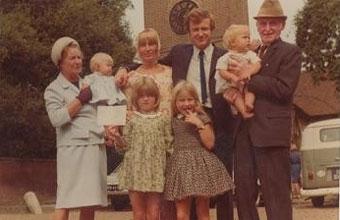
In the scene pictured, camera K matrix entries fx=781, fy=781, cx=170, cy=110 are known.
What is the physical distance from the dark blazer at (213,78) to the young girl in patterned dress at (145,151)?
150mm

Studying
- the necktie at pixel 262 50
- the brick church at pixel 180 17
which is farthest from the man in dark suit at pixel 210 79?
the brick church at pixel 180 17

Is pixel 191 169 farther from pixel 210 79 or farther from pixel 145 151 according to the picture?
pixel 210 79

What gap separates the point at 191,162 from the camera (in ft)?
9.89

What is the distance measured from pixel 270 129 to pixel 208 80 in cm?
40

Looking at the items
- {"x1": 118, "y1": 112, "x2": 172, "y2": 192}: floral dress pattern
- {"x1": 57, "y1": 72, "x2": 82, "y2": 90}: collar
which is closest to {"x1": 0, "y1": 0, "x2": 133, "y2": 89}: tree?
{"x1": 57, "y1": 72, "x2": 82, "y2": 90}: collar

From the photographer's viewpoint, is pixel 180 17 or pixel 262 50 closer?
pixel 262 50

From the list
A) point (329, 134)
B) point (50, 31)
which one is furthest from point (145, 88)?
point (50, 31)

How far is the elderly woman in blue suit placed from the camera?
3.16 m

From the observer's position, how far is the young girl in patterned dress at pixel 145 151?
3016 millimetres

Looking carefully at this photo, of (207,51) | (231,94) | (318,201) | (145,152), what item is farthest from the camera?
(318,201)

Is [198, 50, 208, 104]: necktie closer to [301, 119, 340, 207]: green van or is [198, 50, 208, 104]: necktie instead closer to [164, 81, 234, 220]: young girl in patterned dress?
[164, 81, 234, 220]: young girl in patterned dress

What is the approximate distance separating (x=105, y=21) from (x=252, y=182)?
312 cm

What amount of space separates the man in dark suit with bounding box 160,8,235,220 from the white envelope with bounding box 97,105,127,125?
25cm

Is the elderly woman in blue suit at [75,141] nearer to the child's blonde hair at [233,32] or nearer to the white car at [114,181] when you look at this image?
the white car at [114,181]
